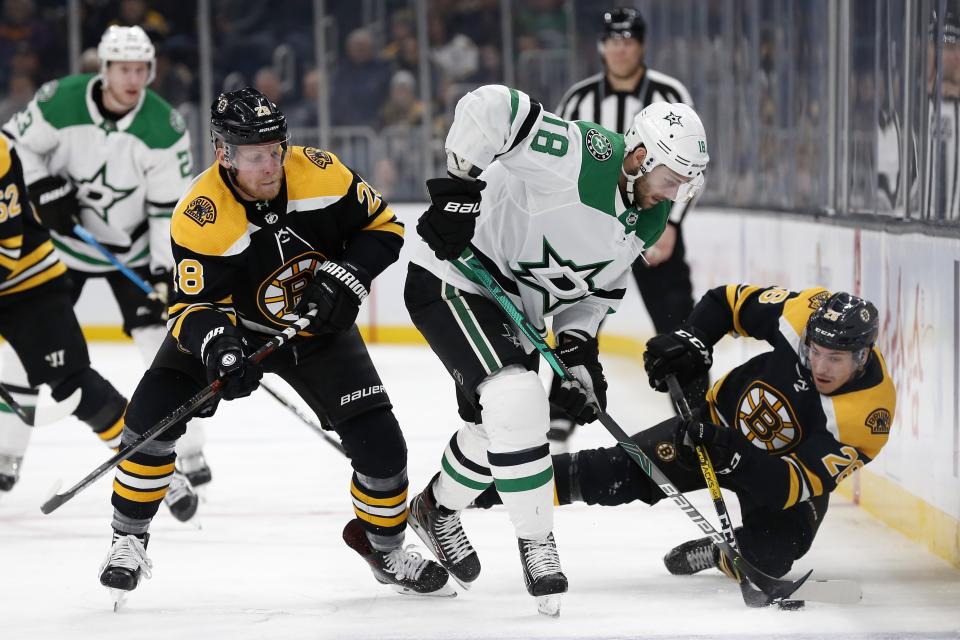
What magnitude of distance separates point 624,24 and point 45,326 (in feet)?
6.57

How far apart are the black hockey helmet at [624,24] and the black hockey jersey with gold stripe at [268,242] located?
1.80 metres

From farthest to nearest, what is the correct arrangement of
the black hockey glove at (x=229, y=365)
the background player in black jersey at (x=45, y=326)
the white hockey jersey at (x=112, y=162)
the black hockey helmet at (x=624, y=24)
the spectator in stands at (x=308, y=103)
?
the spectator in stands at (x=308, y=103), the black hockey helmet at (x=624, y=24), the white hockey jersey at (x=112, y=162), the background player in black jersey at (x=45, y=326), the black hockey glove at (x=229, y=365)

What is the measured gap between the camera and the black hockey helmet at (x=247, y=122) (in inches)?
104

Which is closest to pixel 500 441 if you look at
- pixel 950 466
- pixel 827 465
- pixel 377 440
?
pixel 377 440

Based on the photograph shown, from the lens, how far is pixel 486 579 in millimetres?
3096

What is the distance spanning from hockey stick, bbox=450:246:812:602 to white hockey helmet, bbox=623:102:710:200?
0.36m

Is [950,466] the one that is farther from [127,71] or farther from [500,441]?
[127,71]

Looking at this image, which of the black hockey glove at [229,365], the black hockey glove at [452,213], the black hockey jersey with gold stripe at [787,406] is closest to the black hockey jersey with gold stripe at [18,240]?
the black hockey glove at [229,365]

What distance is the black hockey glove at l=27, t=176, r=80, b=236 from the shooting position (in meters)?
4.16

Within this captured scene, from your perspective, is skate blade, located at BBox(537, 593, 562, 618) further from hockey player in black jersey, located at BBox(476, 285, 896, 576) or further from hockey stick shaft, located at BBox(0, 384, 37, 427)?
hockey stick shaft, located at BBox(0, 384, 37, 427)

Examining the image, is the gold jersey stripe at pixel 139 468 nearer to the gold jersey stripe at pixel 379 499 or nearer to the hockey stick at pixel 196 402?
the hockey stick at pixel 196 402

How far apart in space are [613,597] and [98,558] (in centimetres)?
120

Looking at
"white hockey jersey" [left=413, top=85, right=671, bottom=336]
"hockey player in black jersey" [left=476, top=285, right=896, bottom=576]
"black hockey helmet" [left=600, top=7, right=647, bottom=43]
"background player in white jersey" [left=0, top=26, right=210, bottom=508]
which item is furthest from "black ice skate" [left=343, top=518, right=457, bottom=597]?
"black hockey helmet" [left=600, top=7, right=647, bottom=43]

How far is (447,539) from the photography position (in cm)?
298
